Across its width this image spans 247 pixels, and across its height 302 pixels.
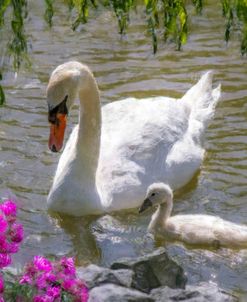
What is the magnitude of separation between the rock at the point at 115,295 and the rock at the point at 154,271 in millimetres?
340

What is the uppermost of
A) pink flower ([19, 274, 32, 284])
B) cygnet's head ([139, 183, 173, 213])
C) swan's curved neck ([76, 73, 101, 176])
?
pink flower ([19, 274, 32, 284])

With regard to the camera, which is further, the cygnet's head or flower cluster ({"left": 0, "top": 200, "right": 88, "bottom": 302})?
the cygnet's head

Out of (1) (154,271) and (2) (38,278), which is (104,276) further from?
(2) (38,278)

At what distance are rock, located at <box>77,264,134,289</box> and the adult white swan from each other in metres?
2.05

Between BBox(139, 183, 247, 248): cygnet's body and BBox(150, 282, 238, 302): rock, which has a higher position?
BBox(150, 282, 238, 302): rock

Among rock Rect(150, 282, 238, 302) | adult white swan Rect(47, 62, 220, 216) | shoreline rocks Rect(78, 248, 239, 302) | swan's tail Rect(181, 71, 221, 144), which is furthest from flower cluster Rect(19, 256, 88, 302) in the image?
swan's tail Rect(181, 71, 221, 144)

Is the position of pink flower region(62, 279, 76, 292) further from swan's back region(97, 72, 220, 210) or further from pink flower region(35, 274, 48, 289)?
swan's back region(97, 72, 220, 210)

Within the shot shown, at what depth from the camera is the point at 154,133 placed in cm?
952

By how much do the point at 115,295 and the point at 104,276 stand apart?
30 centimetres

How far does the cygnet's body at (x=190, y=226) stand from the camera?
26.6 feet

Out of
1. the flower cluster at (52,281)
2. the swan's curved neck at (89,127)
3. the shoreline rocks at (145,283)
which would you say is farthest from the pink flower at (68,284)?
the swan's curved neck at (89,127)

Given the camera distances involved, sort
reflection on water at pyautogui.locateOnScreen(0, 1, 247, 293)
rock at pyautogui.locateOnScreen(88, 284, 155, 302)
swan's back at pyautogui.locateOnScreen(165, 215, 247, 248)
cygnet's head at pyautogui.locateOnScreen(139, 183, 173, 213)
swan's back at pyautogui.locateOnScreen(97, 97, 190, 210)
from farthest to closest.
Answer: swan's back at pyautogui.locateOnScreen(97, 97, 190, 210) < cygnet's head at pyautogui.locateOnScreen(139, 183, 173, 213) < reflection on water at pyautogui.locateOnScreen(0, 1, 247, 293) < swan's back at pyautogui.locateOnScreen(165, 215, 247, 248) < rock at pyautogui.locateOnScreen(88, 284, 155, 302)

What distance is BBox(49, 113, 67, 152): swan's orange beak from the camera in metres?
8.26

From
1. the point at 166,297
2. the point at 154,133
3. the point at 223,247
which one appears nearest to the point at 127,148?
the point at 154,133
